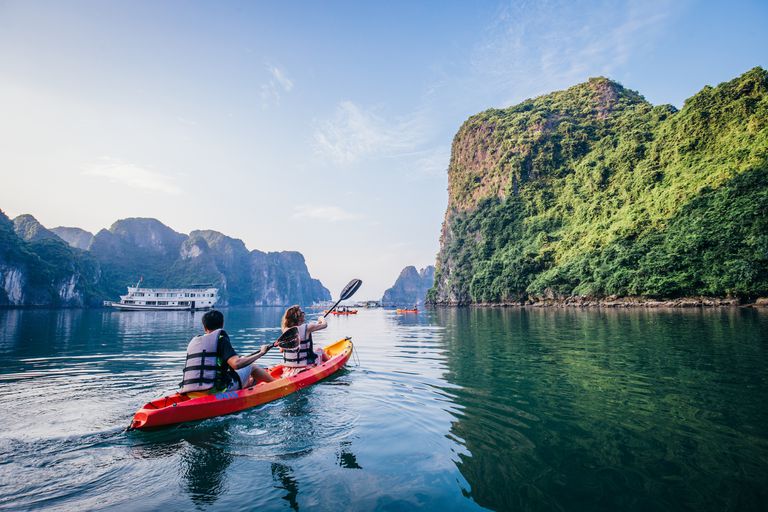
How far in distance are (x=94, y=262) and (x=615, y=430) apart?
139849 mm

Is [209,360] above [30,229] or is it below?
below

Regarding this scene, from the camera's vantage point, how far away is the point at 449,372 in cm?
955

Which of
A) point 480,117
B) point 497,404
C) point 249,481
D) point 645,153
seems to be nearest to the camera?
point 249,481

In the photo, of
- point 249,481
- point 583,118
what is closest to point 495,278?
point 583,118

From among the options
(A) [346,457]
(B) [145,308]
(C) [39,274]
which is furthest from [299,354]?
(C) [39,274]

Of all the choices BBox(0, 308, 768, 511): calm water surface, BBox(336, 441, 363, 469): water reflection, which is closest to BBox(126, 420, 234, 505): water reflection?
BBox(0, 308, 768, 511): calm water surface

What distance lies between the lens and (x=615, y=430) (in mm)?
4984

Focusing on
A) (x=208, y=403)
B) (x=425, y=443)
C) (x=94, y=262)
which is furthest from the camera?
(x=94, y=262)

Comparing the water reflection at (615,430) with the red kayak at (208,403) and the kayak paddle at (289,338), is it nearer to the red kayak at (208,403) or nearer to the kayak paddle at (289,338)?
the red kayak at (208,403)

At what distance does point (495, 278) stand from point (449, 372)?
54789 mm

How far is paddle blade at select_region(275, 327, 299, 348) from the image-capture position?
798 centimetres

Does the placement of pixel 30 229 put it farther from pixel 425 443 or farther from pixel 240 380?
pixel 425 443

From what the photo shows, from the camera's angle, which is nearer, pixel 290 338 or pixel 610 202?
pixel 290 338

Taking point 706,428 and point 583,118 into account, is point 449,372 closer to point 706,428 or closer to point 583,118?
point 706,428
